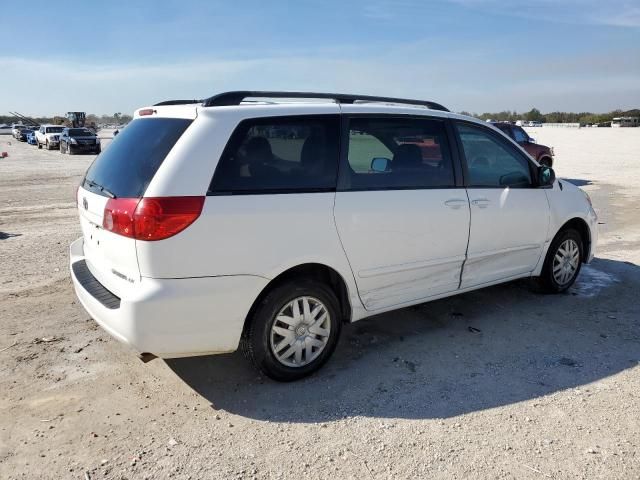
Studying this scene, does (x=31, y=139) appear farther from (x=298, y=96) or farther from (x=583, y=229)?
(x=583, y=229)

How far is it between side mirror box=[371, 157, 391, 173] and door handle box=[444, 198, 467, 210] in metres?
0.60

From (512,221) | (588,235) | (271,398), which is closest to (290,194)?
(271,398)

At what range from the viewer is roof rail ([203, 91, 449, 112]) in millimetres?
3486

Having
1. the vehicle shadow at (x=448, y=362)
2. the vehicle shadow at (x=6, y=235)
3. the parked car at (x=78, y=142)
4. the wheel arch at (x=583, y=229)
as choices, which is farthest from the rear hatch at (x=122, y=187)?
the parked car at (x=78, y=142)

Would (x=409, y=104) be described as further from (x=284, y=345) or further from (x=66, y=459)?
(x=66, y=459)

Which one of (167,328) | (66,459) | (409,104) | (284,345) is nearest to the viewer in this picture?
(66,459)

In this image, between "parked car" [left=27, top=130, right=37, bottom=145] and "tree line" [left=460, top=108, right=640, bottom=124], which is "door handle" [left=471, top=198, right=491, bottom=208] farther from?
"tree line" [left=460, top=108, right=640, bottom=124]

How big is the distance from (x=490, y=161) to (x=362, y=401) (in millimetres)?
2507

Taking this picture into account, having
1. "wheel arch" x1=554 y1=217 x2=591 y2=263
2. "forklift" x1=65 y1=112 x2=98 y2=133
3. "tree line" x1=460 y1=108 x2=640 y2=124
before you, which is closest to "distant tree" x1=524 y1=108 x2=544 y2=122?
"tree line" x1=460 y1=108 x2=640 y2=124

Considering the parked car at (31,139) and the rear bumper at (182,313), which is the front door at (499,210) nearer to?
the rear bumper at (182,313)

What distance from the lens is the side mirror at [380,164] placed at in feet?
13.0

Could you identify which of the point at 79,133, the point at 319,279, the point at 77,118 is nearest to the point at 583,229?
the point at 319,279

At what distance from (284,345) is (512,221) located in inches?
96.6

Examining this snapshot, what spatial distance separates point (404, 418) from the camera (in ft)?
10.8
